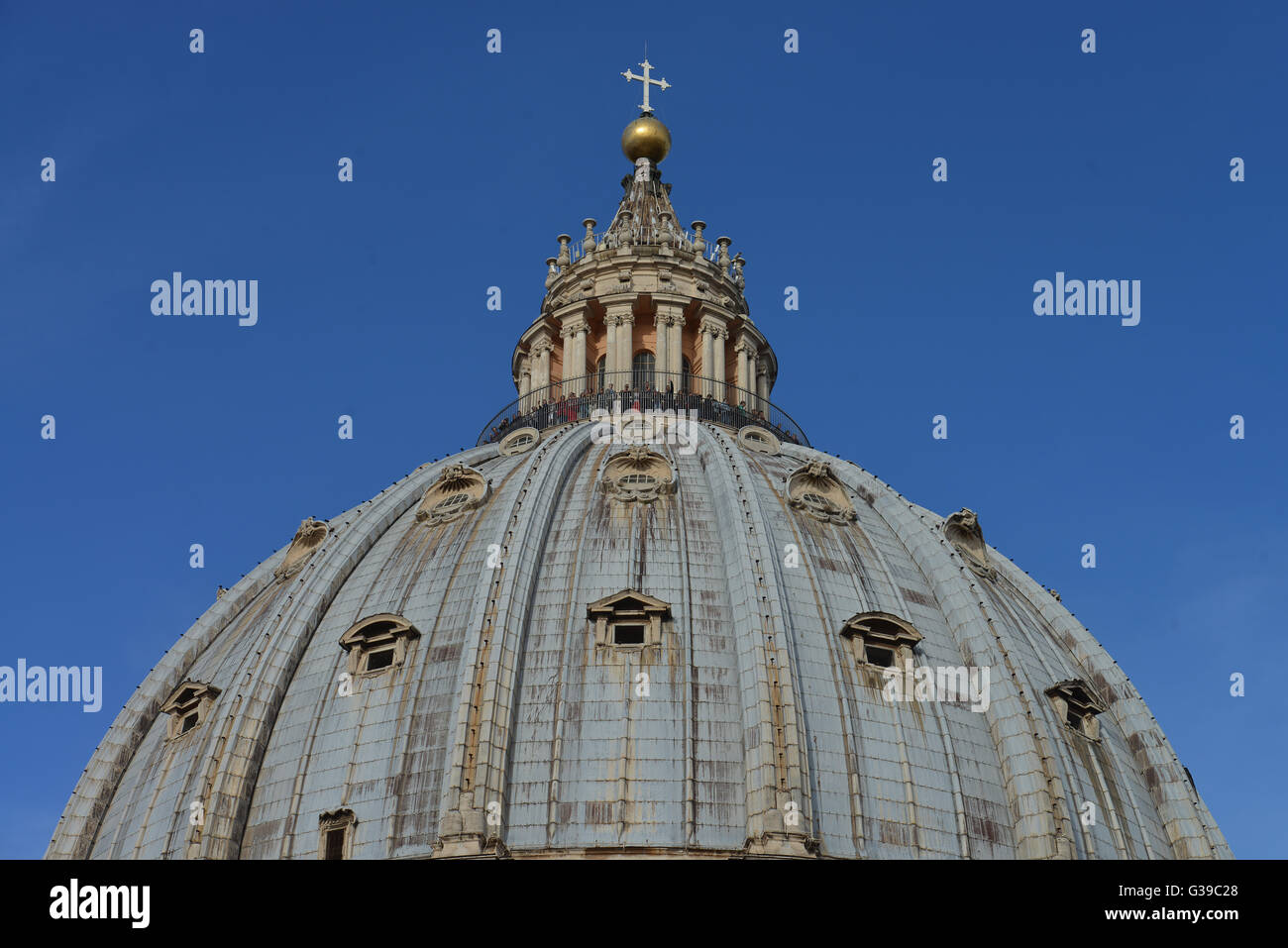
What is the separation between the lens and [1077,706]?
51375 mm

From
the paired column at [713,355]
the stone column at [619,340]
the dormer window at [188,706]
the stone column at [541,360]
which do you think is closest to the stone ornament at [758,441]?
the paired column at [713,355]

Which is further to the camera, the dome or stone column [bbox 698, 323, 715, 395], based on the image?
stone column [bbox 698, 323, 715, 395]

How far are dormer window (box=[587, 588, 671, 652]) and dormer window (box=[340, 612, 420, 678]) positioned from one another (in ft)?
18.0

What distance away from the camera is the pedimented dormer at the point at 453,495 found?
55.4 m

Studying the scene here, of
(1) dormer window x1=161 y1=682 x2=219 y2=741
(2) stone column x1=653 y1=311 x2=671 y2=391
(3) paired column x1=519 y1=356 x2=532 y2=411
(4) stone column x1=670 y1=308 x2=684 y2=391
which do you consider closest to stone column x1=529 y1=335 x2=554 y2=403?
(3) paired column x1=519 y1=356 x2=532 y2=411

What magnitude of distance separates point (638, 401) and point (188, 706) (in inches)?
782

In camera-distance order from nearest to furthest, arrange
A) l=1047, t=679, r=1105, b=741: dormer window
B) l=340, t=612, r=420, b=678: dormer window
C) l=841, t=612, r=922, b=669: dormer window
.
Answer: l=841, t=612, r=922, b=669: dormer window < l=340, t=612, r=420, b=678: dormer window < l=1047, t=679, r=1105, b=741: dormer window

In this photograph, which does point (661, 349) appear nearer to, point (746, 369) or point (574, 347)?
point (574, 347)

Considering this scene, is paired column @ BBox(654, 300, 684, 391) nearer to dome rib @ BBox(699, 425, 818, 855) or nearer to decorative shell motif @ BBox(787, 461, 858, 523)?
decorative shell motif @ BBox(787, 461, 858, 523)

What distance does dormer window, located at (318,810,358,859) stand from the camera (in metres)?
44.4

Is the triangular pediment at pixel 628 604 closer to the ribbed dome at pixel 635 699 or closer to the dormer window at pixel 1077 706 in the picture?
the ribbed dome at pixel 635 699

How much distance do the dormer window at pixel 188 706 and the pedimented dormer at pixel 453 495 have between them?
871cm

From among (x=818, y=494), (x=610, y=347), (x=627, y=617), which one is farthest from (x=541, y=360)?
(x=627, y=617)
